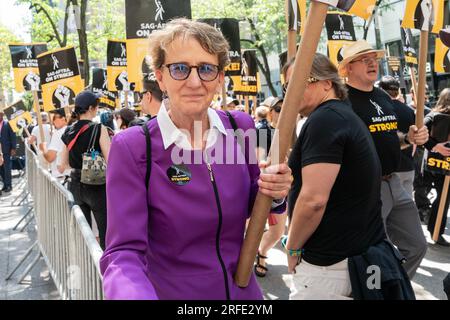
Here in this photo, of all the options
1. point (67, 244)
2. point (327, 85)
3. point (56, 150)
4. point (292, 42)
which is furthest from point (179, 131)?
point (56, 150)

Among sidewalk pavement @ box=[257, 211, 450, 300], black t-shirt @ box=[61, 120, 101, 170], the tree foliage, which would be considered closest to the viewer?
sidewalk pavement @ box=[257, 211, 450, 300]

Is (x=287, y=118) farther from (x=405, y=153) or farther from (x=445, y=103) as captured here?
(x=445, y=103)

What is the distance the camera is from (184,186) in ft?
5.78

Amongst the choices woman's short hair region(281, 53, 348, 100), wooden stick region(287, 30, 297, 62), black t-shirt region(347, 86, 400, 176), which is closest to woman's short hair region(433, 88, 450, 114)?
black t-shirt region(347, 86, 400, 176)

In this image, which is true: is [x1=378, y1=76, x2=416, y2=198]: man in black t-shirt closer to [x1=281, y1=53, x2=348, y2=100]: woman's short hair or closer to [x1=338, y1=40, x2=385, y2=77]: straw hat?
[x1=338, y1=40, x2=385, y2=77]: straw hat

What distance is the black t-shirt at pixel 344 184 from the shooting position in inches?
104

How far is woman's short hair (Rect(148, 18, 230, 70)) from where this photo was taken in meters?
1.80

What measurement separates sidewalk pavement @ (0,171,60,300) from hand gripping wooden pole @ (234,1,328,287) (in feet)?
13.1

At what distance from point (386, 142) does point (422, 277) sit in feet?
6.87

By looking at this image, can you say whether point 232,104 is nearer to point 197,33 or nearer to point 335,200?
point 335,200

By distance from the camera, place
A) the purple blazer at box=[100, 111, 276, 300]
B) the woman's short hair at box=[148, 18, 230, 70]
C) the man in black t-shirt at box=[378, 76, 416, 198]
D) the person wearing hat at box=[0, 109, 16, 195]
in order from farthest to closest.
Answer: the person wearing hat at box=[0, 109, 16, 195] < the man in black t-shirt at box=[378, 76, 416, 198] < the woman's short hair at box=[148, 18, 230, 70] < the purple blazer at box=[100, 111, 276, 300]

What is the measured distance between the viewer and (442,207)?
21.1 feet

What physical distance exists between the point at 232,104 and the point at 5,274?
7.02 m

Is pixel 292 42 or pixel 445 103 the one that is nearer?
pixel 292 42
